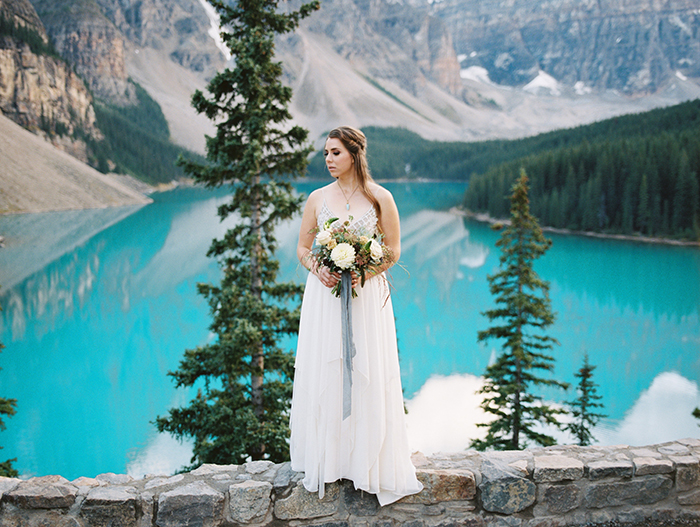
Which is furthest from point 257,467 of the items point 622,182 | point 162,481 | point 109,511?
point 622,182

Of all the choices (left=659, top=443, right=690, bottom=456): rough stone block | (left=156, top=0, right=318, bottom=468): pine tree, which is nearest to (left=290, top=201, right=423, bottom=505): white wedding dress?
(left=659, top=443, right=690, bottom=456): rough stone block

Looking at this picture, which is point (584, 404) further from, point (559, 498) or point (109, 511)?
point (109, 511)

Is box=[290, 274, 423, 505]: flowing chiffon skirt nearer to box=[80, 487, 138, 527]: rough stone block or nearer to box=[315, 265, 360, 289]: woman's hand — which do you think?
box=[315, 265, 360, 289]: woman's hand

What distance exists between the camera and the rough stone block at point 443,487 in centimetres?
376

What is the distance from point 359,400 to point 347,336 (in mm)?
473

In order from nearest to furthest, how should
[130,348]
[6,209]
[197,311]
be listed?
[130,348] → [197,311] → [6,209]

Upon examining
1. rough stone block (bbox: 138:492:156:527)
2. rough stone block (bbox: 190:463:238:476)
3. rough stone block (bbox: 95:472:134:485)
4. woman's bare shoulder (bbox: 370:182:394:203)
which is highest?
woman's bare shoulder (bbox: 370:182:394:203)

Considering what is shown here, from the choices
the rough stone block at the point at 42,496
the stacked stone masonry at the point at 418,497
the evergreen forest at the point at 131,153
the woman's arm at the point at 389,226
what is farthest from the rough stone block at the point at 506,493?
the evergreen forest at the point at 131,153

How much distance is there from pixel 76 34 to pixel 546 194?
16260 centimetres

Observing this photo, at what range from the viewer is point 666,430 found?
1908 centimetres

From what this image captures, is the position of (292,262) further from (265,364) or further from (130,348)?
(265,364)

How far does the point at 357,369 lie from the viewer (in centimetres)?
362

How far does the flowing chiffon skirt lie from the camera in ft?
11.9

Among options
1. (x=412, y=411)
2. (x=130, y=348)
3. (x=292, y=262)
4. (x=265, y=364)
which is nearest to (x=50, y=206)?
(x=292, y=262)
